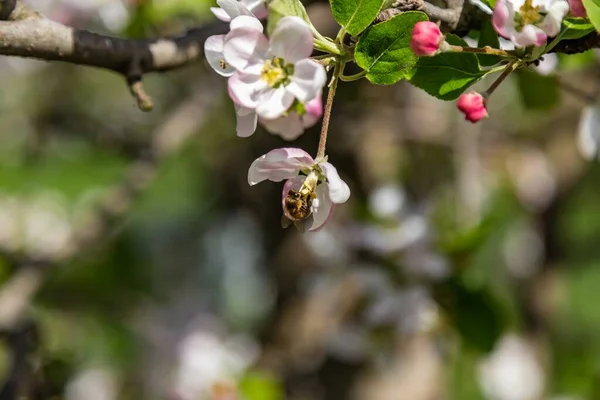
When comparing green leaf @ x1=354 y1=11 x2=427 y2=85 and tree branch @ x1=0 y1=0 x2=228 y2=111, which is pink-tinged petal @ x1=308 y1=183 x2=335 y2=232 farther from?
tree branch @ x1=0 y1=0 x2=228 y2=111

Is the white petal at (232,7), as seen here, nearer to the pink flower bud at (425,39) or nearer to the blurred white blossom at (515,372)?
the pink flower bud at (425,39)

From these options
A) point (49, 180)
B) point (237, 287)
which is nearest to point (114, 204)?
point (49, 180)

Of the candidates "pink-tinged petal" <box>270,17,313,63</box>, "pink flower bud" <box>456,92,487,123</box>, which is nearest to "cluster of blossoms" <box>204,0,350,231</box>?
"pink-tinged petal" <box>270,17,313,63</box>

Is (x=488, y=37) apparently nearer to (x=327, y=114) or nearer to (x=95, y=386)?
(x=327, y=114)

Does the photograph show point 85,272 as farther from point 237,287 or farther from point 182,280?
point 237,287

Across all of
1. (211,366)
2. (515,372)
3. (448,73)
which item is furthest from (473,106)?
(515,372)

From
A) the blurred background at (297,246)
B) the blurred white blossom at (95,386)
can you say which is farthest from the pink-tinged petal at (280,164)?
the blurred white blossom at (95,386)
